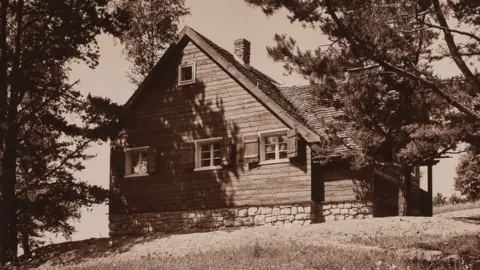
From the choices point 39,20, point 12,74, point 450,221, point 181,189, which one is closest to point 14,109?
point 12,74

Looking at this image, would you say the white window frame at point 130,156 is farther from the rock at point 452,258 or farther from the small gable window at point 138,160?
the rock at point 452,258

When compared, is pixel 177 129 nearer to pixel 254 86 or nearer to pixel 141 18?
pixel 254 86

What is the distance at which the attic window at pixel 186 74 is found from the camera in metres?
27.7

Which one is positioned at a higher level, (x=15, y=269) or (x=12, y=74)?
(x=12, y=74)

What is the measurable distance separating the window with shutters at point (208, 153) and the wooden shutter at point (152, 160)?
1.86m

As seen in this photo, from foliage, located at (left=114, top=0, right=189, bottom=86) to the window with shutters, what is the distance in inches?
401

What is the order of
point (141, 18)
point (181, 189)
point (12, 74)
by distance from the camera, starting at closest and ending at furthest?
point (12, 74), point (181, 189), point (141, 18)

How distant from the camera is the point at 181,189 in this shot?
27.0 m

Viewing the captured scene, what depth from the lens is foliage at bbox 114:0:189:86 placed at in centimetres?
3525

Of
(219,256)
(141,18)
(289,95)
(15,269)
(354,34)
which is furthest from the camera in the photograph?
(141,18)

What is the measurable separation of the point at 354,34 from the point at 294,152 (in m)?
10.2

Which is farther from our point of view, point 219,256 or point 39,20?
point 39,20

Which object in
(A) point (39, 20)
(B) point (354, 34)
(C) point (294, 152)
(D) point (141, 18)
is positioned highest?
(D) point (141, 18)

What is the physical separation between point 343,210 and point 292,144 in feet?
9.94
